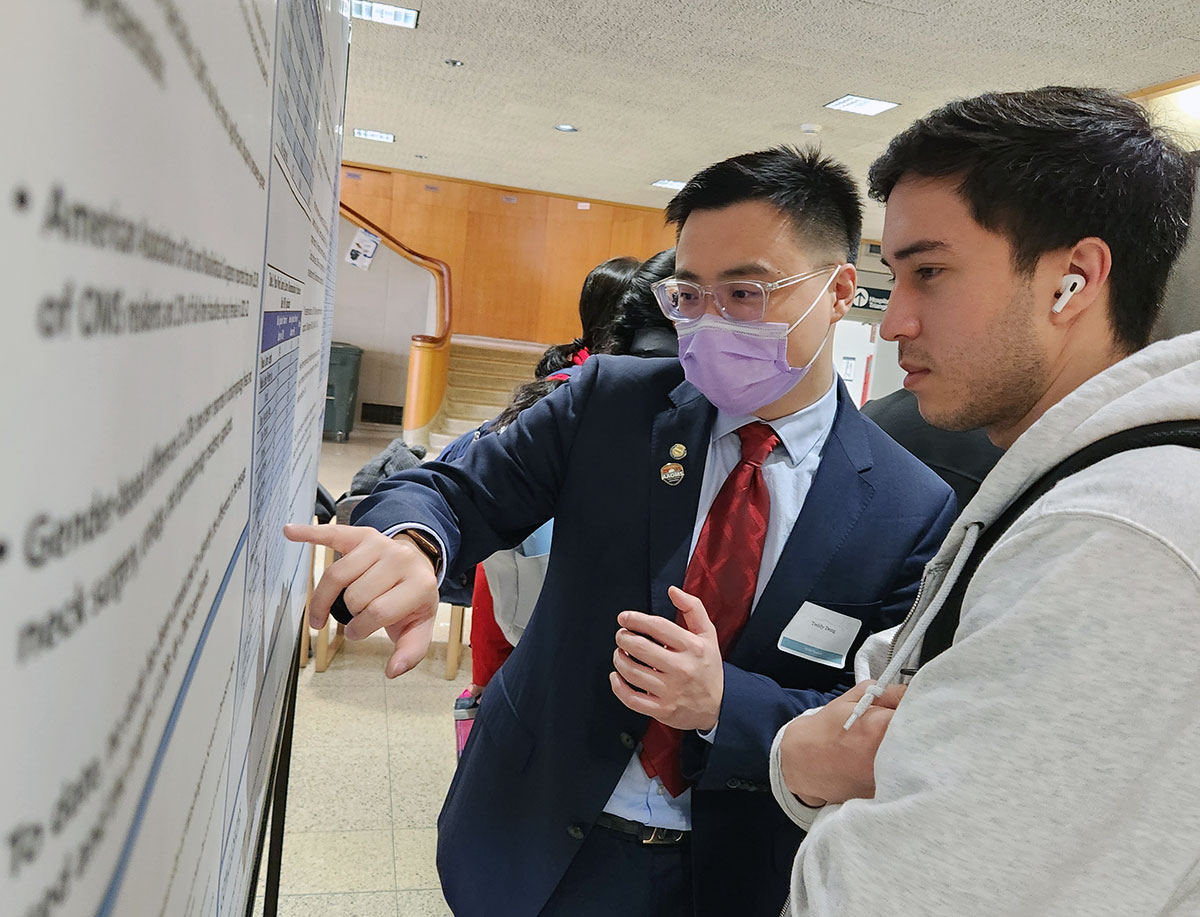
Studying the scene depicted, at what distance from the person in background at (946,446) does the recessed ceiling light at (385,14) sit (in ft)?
19.0

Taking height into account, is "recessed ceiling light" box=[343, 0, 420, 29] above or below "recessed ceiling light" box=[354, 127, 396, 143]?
below

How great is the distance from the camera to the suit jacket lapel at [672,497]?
1.42 m

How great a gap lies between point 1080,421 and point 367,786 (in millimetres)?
3231

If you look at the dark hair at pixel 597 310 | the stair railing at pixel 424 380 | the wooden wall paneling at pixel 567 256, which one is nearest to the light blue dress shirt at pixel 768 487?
the dark hair at pixel 597 310

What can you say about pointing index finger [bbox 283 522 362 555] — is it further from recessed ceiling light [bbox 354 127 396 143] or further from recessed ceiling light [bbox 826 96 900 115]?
recessed ceiling light [bbox 354 127 396 143]

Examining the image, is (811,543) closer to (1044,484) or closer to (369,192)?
(1044,484)

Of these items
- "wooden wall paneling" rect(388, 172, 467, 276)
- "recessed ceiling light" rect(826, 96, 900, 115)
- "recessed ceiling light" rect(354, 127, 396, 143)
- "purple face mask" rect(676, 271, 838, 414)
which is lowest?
"purple face mask" rect(676, 271, 838, 414)

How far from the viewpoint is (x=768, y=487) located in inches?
58.0

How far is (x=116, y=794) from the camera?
324 mm

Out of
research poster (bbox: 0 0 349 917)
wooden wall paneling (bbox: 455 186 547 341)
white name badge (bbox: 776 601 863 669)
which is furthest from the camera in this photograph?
wooden wall paneling (bbox: 455 186 547 341)

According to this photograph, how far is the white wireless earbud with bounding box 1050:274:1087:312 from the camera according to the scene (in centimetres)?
100

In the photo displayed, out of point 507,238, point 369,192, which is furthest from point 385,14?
point 507,238

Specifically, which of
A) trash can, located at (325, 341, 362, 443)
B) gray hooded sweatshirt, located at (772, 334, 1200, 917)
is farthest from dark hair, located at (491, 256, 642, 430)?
trash can, located at (325, 341, 362, 443)

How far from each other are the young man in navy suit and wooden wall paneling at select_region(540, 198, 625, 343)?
13615 millimetres
